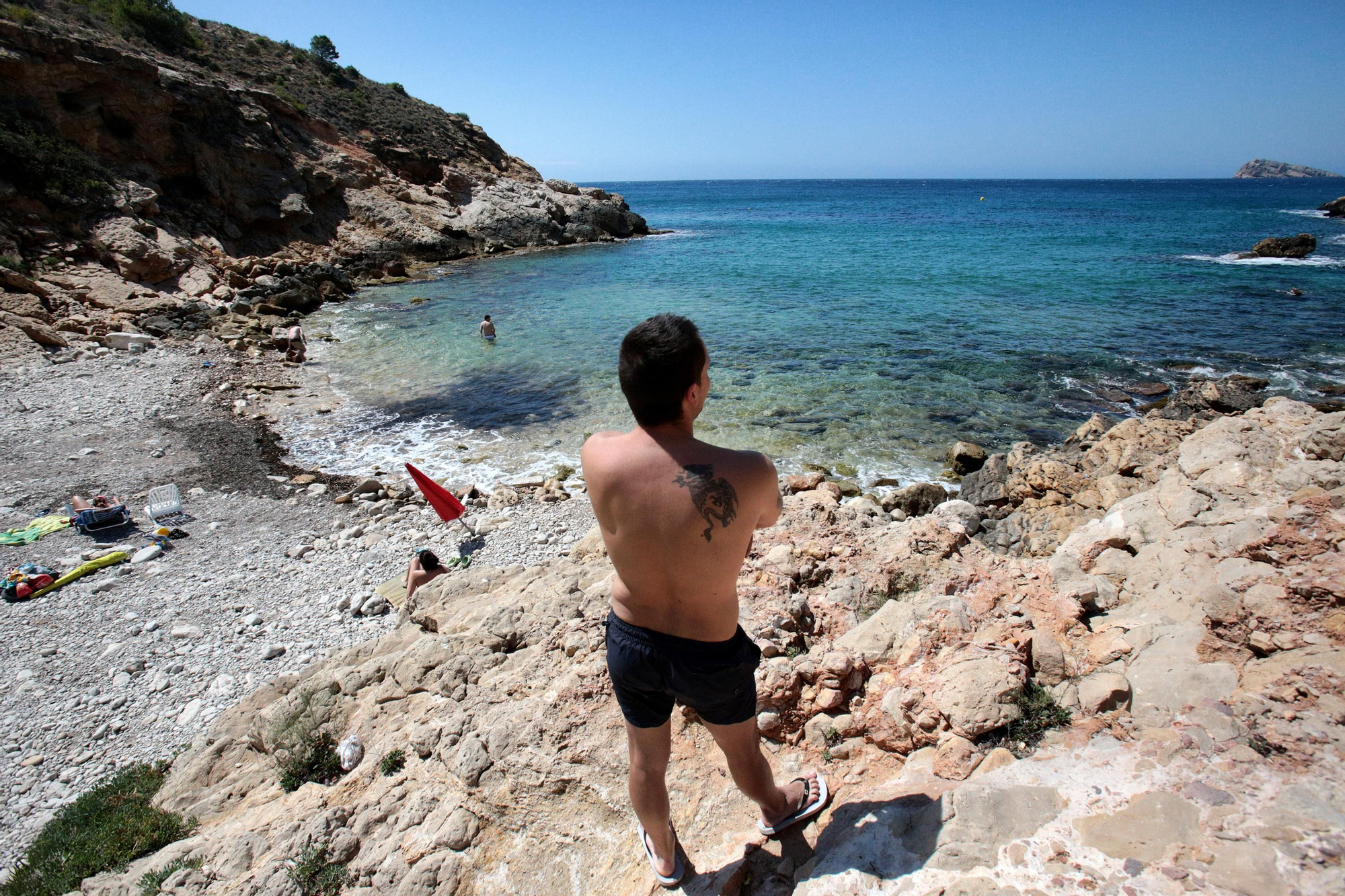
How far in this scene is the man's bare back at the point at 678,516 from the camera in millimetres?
2088

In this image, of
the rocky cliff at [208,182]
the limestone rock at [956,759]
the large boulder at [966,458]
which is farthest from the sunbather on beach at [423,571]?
the rocky cliff at [208,182]

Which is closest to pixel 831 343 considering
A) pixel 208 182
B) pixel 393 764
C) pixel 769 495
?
pixel 393 764

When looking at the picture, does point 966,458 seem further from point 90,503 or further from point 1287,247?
point 1287,247

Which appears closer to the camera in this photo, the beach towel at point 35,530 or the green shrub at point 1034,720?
the green shrub at point 1034,720

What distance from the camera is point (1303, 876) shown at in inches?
64.1

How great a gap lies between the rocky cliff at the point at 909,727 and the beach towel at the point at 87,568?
450 centimetres

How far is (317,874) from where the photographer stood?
2.88 meters

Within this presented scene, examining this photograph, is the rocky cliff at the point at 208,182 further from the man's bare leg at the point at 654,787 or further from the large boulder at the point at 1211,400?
the large boulder at the point at 1211,400

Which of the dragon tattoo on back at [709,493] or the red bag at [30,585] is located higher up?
the dragon tattoo on back at [709,493]

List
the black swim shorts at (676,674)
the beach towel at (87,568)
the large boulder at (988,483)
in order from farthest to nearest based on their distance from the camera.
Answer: the large boulder at (988,483) < the beach towel at (87,568) < the black swim shorts at (676,674)

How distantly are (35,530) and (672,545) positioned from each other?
997cm

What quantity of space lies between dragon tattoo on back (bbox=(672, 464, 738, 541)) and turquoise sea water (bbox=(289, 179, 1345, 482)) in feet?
28.6

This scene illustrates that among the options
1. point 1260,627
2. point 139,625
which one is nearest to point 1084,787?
point 1260,627

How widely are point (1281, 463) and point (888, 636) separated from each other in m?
4.01
